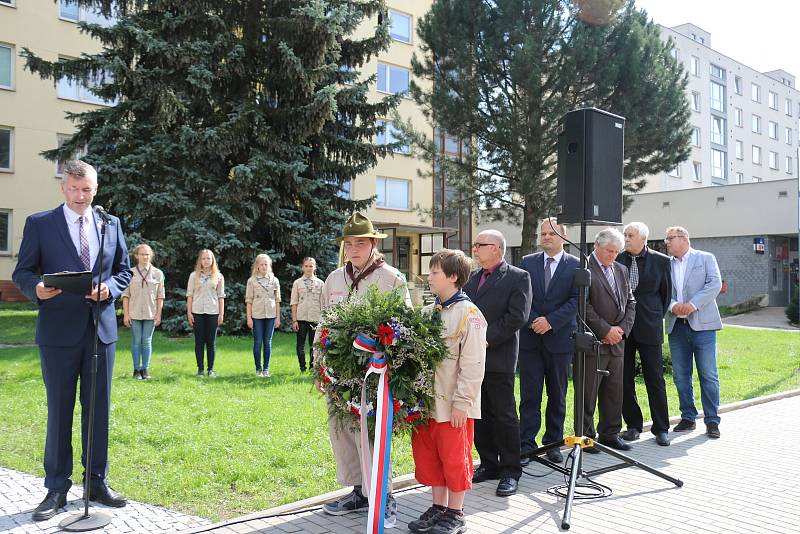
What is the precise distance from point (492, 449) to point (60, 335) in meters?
3.50

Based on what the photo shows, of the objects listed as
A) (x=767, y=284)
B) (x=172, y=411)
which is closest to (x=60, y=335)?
(x=172, y=411)

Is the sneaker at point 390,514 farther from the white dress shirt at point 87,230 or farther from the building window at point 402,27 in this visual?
the building window at point 402,27

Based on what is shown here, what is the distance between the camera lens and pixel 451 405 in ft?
14.4

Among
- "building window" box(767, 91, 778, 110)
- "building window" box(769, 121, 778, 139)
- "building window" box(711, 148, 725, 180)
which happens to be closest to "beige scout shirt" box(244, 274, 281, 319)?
"building window" box(711, 148, 725, 180)

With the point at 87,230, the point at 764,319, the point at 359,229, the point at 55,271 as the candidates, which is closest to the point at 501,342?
the point at 359,229

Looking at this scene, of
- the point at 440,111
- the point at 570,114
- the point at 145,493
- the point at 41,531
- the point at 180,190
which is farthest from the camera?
the point at 440,111

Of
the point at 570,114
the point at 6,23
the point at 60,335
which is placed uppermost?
the point at 6,23

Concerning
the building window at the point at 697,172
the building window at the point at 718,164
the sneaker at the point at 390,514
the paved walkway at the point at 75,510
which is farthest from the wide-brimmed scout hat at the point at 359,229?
the building window at the point at 718,164

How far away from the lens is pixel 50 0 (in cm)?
2773

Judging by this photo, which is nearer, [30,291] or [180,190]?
[30,291]

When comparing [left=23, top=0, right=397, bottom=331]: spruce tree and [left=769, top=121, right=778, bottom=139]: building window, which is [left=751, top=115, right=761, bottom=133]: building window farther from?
[left=23, top=0, right=397, bottom=331]: spruce tree

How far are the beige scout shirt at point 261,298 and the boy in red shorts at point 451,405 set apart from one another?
6954 mm

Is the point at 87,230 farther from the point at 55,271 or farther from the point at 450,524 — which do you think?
the point at 450,524

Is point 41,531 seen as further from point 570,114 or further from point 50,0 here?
point 50,0
